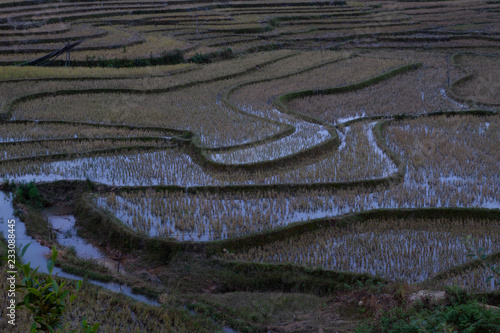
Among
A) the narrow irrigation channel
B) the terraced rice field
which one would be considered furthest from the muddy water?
the terraced rice field

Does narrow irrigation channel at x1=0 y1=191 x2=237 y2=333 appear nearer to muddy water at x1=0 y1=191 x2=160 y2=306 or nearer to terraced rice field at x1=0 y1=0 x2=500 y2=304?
muddy water at x1=0 y1=191 x2=160 y2=306

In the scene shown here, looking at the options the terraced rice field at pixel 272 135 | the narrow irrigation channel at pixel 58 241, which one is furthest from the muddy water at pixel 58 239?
the terraced rice field at pixel 272 135

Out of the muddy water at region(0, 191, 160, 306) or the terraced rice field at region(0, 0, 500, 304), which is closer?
the muddy water at region(0, 191, 160, 306)

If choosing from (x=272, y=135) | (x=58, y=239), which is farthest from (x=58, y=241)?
(x=272, y=135)

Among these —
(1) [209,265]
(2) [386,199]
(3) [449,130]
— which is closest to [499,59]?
(3) [449,130]

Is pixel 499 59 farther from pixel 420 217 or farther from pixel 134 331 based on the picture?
pixel 134 331

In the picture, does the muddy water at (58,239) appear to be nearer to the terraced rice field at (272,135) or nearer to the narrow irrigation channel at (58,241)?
the narrow irrigation channel at (58,241)
